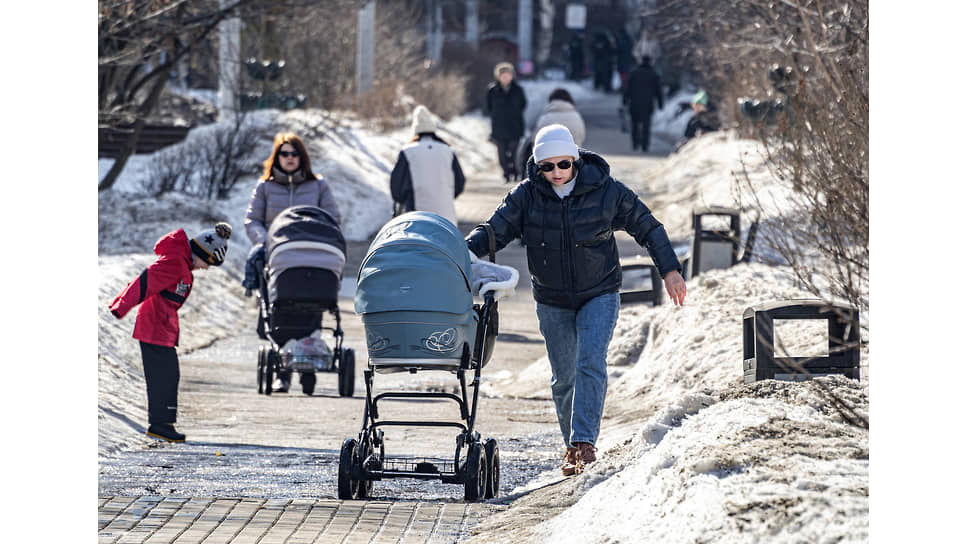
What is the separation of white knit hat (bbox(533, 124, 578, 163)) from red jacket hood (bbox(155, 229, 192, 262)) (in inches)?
93.6

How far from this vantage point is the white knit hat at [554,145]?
7266 millimetres

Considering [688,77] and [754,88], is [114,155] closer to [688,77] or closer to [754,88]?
[754,88]

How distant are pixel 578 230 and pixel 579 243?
67 millimetres

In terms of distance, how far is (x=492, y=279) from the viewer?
7.27m

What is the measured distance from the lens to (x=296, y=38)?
30062 mm

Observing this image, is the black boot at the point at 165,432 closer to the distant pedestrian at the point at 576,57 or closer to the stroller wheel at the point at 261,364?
the stroller wheel at the point at 261,364

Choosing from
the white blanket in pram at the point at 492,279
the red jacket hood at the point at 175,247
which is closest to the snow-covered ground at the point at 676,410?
the white blanket in pram at the point at 492,279

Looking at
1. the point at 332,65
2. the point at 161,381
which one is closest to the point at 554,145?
the point at 161,381

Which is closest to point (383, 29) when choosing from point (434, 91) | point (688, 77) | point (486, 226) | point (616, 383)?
point (434, 91)

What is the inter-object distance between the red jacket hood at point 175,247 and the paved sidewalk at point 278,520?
2207 millimetres

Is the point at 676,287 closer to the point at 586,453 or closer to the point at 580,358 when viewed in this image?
the point at 580,358

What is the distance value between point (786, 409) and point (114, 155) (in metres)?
16.4

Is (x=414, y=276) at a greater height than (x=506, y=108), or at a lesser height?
lesser

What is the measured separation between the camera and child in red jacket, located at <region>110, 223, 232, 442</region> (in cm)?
855
